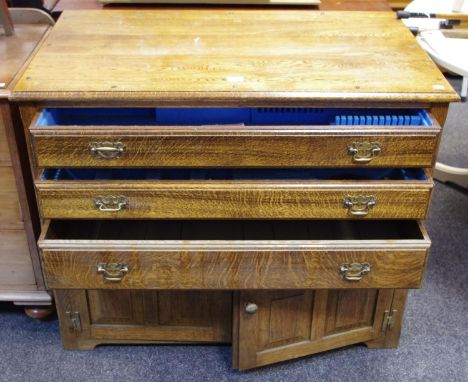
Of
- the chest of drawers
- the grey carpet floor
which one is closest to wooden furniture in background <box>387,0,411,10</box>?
the chest of drawers

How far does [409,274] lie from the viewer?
129cm

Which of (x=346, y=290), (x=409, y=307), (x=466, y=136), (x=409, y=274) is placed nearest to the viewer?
(x=409, y=274)

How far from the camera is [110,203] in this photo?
1.26 m

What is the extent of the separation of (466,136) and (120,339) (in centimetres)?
151

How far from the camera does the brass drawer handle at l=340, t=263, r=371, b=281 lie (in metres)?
1.28

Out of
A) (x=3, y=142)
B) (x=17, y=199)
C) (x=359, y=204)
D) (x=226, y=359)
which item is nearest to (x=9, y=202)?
(x=17, y=199)

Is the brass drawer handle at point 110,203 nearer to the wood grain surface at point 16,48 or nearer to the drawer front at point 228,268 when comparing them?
the drawer front at point 228,268

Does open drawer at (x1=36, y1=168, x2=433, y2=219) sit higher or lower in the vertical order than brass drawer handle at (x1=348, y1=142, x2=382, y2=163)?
lower

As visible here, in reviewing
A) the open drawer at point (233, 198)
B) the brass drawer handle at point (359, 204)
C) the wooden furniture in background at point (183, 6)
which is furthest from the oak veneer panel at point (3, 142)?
the brass drawer handle at point (359, 204)

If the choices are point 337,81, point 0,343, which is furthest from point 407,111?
point 0,343

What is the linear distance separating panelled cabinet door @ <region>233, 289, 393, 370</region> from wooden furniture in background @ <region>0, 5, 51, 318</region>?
1.64ft

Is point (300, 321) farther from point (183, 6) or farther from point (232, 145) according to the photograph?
point (183, 6)

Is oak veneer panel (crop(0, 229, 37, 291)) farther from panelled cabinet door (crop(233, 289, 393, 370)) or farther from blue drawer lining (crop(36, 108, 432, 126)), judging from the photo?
panelled cabinet door (crop(233, 289, 393, 370))

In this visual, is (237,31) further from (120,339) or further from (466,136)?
(466,136)
